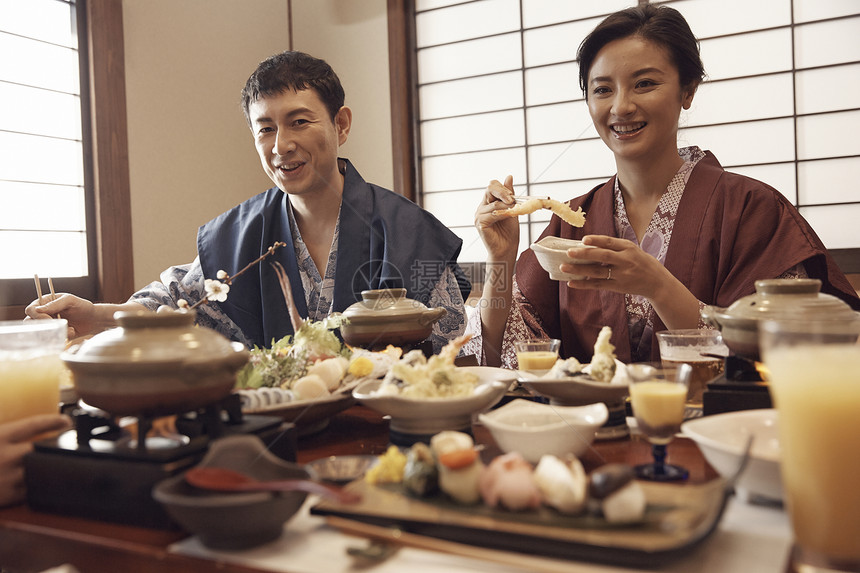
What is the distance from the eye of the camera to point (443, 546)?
2.39 ft

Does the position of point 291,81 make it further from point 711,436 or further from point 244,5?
point 244,5

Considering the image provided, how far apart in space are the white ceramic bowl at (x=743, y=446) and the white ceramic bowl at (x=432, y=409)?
34 cm

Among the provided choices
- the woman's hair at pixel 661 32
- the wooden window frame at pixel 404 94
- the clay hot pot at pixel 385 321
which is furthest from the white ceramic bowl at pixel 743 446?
the wooden window frame at pixel 404 94

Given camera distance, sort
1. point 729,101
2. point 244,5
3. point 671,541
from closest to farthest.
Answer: point 671,541
point 729,101
point 244,5

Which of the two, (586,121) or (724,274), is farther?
(586,121)

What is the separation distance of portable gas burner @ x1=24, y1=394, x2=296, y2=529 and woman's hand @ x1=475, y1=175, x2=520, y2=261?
1.33 metres

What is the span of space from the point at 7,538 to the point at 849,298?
2083 mm

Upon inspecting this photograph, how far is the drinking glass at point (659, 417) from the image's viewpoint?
37.3 inches

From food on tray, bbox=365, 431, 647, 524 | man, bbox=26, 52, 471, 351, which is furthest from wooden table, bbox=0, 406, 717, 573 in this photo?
man, bbox=26, 52, 471, 351

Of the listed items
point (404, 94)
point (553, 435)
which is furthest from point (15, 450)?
point (404, 94)

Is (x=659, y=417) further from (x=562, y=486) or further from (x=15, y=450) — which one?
(x=15, y=450)

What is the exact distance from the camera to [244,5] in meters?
5.03

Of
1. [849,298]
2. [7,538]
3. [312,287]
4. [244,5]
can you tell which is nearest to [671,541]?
[7,538]

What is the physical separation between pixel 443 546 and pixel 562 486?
14cm
